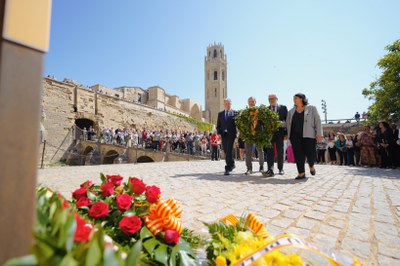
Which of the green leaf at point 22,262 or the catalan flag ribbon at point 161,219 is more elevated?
the green leaf at point 22,262

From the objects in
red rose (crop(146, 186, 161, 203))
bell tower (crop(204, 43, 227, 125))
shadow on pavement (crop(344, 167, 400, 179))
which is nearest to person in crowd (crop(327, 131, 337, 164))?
shadow on pavement (crop(344, 167, 400, 179))

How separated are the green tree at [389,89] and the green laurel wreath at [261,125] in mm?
13324

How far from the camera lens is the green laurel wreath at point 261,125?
576 cm

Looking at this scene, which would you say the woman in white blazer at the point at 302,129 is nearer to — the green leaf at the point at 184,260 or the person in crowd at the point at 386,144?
the green leaf at the point at 184,260

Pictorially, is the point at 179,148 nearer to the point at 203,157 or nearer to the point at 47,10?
the point at 203,157

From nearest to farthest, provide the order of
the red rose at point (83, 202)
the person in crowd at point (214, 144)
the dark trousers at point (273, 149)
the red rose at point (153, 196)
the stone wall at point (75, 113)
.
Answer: the red rose at point (83, 202) → the red rose at point (153, 196) → the dark trousers at point (273, 149) → the person in crowd at point (214, 144) → the stone wall at point (75, 113)

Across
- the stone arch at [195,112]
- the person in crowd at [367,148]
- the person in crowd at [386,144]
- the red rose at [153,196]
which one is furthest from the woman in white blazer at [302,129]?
the stone arch at [195,112]

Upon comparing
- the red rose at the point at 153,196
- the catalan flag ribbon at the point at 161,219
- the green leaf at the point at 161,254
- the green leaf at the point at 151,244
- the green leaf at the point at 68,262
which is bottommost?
the green leaf at the point at 161,254

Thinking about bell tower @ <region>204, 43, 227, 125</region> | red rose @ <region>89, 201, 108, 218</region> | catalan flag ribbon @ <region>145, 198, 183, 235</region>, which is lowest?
catalan flag ribbon @ <region>145, 198, 183, 235</region>

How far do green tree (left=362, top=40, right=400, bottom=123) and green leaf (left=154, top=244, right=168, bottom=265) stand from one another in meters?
17.9

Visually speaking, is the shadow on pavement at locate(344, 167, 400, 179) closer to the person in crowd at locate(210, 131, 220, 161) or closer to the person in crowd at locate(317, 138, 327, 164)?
the person in crowd at locate(317, 138, 327, 164)

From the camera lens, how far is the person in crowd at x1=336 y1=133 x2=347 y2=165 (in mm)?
12289

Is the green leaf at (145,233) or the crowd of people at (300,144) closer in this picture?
the green leaf at (145,233)

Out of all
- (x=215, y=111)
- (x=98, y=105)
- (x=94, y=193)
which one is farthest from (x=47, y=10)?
(x=215, y=111)
